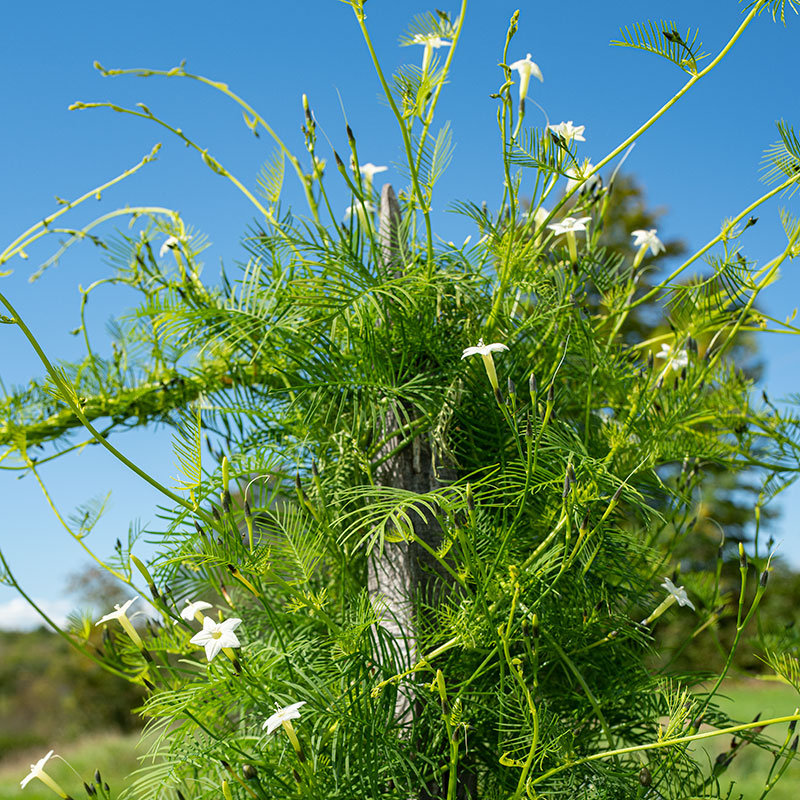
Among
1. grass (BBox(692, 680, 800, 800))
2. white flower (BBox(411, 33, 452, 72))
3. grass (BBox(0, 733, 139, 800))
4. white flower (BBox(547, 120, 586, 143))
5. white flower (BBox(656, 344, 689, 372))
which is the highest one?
white flower (BBox(411, 33, 452, 72))

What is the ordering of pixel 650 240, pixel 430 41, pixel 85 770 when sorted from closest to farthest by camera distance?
pixel 430 41
pixel 650 240
pixel 85 770

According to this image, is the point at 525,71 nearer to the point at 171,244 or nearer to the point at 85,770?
the point at 171,244

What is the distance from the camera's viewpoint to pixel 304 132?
43.9 inches

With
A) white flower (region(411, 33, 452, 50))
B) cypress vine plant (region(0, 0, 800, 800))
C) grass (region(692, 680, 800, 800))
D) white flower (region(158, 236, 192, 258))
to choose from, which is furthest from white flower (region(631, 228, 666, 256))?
grass (region(692, 680, 800, 800))

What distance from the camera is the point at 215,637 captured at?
0.80 meters

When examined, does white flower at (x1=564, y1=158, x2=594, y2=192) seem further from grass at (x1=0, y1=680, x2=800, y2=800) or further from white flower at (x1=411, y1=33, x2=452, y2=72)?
grass at (x1=0, y1=680, x2=800, y2=800)

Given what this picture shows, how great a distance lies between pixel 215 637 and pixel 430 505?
0.28 meters

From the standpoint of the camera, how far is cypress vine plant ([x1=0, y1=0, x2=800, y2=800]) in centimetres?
87

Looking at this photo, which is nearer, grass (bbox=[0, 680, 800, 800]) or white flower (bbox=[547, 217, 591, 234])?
white flower (bbox=[547, 217, 591, 234])

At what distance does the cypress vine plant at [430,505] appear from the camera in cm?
87

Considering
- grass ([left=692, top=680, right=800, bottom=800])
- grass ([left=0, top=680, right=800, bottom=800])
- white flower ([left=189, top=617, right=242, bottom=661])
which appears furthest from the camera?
grass ([left=0, top=680, right=800, bottom=800])

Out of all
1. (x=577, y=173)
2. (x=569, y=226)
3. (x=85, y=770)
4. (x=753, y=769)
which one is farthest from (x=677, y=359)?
(x=85, y=770)

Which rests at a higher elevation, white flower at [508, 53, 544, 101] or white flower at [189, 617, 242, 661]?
white flower at [508, 53, 544, 101]

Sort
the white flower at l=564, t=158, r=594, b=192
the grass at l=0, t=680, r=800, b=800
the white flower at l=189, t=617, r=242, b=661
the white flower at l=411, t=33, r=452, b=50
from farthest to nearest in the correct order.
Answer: the grass at l=0, t=680, r=800, b=800 < the white flower at l=411, t=33, r=452, b=50 < the white flower at l=564, t=158, r=594, b=192 < the white flower at l=189, t=617, r=242, b=661
